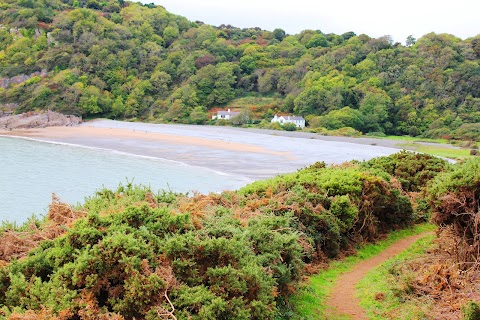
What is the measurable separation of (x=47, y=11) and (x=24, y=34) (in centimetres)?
1458

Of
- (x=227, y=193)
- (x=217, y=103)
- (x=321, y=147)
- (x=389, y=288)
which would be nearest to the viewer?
(x=389, y=288)

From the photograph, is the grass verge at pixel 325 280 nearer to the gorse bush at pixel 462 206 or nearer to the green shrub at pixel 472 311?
the green shrub at pixel 472 311

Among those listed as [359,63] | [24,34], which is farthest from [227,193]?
[24,34]

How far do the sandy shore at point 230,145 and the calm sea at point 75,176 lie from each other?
8.96 feet

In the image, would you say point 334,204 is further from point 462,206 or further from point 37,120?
point 37,120

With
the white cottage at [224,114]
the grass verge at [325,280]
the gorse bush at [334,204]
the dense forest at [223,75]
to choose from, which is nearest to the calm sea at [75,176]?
the gorse bush at [334,204]

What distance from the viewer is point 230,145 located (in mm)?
44719

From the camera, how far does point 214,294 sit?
6.00 m

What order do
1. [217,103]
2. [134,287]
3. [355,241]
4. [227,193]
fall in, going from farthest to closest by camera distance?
[217,103] < [355,241] < [227,193] < [134,287]

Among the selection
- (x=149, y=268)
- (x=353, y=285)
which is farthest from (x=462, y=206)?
(x=149, y=268)

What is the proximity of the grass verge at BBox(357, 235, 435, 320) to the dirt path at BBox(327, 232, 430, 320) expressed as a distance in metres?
0.15

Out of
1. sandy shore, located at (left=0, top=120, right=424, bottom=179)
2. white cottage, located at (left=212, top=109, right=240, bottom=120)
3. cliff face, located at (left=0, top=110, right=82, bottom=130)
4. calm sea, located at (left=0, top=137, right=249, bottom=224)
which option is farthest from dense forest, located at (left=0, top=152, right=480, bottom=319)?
white cottage, located at (left=212, top=109, right=240, bottom=120)

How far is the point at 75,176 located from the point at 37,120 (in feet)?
137

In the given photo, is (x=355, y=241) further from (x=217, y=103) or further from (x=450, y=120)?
(x=217, y=103)
